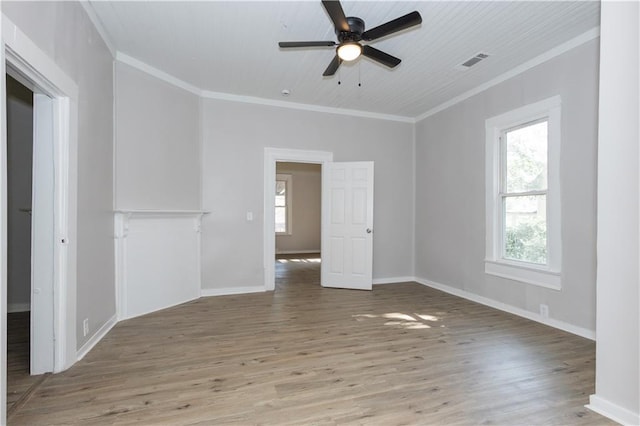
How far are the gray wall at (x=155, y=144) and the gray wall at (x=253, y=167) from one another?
0.97 ft

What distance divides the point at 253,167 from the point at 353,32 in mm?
2722

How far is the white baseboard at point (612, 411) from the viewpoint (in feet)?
5.92

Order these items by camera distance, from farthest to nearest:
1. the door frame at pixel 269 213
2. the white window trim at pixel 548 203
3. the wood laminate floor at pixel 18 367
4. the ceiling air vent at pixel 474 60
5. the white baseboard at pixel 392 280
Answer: the white baseboard at pixel 392 280 → the door frame at pixel 269 213 → the ceiling air vent at pixel 474 60 → the white window trim at pixel 548 203 → the wood laminate floor at pixel 18 367

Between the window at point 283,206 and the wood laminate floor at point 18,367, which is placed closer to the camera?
the wood laminate floor at point 18,367

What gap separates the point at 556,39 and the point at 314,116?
312 centimetres

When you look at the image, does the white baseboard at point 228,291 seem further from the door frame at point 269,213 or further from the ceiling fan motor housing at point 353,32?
the ceiling fan motor housing at point 353,32

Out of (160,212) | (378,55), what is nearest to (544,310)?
(378,55)

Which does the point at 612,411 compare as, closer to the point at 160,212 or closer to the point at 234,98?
the point at 160,212

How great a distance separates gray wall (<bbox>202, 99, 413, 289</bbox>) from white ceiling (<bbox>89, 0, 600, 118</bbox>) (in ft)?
1.66

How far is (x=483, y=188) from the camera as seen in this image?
14.0 ft

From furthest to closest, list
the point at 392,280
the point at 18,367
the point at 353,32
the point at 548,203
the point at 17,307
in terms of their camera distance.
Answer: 1. the point at 392,280
2. the point at 17,307
3. the point at 548,203
4. the point at 353,32
5. the point at 18,367

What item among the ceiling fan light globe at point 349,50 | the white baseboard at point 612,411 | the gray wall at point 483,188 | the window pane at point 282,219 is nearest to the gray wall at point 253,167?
the gray wall at point 483,188

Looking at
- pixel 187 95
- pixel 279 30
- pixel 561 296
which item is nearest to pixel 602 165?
pixel 561 296

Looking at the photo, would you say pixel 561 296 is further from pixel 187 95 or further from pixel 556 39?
pixel 187 95
